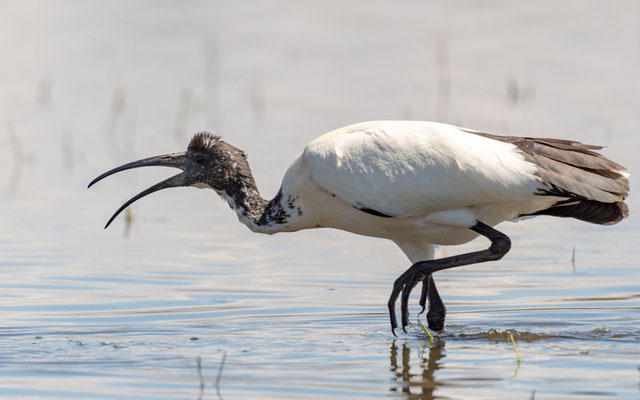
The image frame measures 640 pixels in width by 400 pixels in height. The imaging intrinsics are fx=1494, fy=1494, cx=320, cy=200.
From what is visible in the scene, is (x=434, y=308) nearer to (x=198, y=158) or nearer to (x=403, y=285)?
(x=403, y=285)

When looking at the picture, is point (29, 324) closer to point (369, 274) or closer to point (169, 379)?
point (169, 379)

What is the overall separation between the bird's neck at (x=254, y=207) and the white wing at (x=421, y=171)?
0.60 metres

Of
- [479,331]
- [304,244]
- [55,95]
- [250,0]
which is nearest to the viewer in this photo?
[479,331]

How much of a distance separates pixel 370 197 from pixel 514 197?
0.87m

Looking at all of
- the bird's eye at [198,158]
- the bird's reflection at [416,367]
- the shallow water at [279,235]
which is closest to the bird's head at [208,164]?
the bird's eye at [198,158]

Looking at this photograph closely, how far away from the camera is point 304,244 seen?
498 inches

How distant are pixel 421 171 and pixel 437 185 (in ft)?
0.44

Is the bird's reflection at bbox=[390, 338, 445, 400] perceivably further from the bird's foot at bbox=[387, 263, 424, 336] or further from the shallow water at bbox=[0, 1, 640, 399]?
the bird's foot at bbox=[387, 263, 424, 336]

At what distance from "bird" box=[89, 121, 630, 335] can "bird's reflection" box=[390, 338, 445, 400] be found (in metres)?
0.31

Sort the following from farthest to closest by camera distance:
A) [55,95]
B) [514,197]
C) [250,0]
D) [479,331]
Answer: [250,0] < [55,95] < [479,331] < [514,197]

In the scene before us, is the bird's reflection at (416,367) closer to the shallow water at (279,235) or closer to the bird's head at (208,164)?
the shallow water at (279,235)

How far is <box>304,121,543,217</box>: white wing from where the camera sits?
8.97 m

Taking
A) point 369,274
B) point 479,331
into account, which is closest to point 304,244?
point 369,274

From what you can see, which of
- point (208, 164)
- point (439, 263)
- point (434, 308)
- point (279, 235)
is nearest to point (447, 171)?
point (439, 263)
